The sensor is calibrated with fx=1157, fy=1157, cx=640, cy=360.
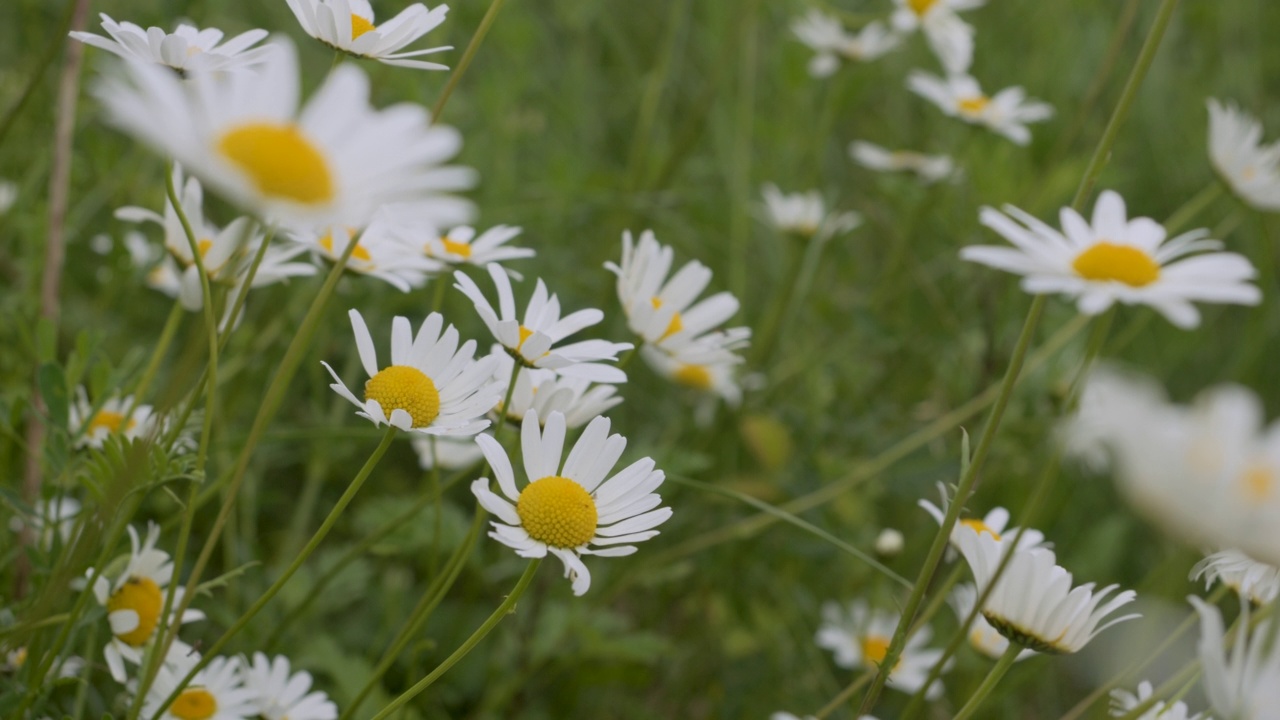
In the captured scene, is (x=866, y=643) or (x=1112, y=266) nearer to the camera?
(x=1112, y=266)

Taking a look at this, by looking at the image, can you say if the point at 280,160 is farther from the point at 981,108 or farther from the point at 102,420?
the point at 981,108

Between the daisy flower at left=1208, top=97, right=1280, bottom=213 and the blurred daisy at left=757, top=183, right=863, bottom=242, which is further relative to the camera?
the blurred daisy at left=757, top=183, right=863, bottom=242

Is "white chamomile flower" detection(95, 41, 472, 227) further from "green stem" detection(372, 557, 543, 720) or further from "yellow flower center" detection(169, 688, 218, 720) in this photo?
"yellow flower center" detection(169, 688, 218, 720)

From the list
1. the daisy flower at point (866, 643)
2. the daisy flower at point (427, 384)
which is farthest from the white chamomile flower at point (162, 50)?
the daisy flower at point (866, 643)

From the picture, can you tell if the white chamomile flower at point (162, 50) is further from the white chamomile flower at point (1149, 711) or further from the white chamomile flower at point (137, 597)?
the white chamomile flower at point (1149, 711)

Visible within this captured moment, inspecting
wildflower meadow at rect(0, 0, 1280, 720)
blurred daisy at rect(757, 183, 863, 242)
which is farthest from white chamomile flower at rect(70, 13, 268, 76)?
blurred daisy at rect(757, 183, 863, 242)

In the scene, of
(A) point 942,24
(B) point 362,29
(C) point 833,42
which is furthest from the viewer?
(C) point 833,42

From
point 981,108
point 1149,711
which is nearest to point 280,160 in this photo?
point 1149,711

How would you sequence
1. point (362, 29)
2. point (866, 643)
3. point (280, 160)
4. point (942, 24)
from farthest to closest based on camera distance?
1. point (942, 24)
2. point (866, 643)
3. point (362, 29)
4. point (280, 160)
